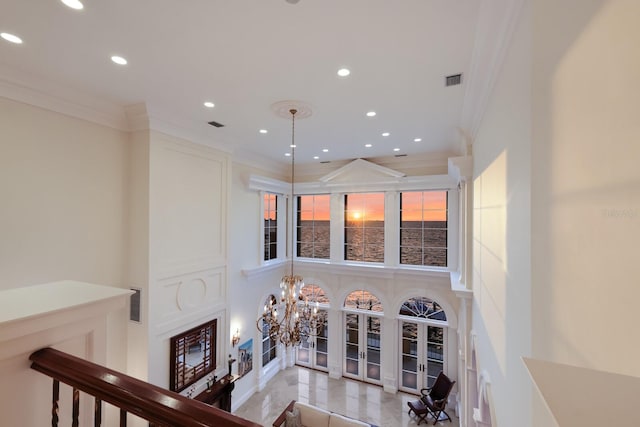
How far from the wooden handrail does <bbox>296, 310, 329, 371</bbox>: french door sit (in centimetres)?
707

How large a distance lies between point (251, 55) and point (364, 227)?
215 inches

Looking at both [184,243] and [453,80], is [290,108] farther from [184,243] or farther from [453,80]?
[184,243]

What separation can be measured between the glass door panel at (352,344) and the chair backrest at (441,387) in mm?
1938

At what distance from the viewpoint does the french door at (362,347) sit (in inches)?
282

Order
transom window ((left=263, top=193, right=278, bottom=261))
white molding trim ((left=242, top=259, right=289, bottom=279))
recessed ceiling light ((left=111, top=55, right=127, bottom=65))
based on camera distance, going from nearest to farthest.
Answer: recessed ceiling light ((left=111, top=55, right=127, bottom=65)) → white molding trim ((left=242, top=259, right=289, bottom=279)) → transom window ((left=263, top=193, right=278, bottom=261))

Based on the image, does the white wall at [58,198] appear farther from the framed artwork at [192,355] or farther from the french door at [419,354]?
the french door at [419,354]

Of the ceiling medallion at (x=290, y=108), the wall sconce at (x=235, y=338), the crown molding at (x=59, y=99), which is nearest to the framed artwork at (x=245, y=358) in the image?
the wall sconce at (x=235, y=338)

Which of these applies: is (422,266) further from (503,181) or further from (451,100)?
(503,181)

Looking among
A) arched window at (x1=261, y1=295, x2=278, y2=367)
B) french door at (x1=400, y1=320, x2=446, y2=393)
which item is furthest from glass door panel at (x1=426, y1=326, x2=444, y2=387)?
arched window at (x1=261, y1=295, x2=278, y2=367)

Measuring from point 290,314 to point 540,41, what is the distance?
4.01 metres

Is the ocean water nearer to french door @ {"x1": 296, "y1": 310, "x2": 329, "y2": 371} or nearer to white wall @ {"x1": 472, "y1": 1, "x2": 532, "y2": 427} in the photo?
french door @ {"x1": 296, "y1": 310, "x2": 329, "y2": 371}

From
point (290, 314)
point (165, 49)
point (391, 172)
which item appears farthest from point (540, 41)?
point (391, 172)

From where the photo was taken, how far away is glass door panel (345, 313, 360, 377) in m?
7.34

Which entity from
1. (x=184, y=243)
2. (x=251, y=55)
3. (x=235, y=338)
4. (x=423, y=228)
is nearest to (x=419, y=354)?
(x=423, y=228)
